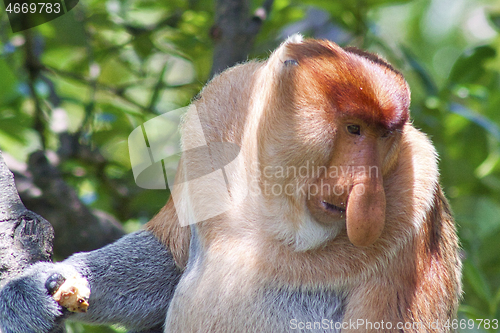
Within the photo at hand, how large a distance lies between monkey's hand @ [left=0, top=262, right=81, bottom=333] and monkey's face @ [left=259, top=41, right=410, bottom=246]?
1.12m

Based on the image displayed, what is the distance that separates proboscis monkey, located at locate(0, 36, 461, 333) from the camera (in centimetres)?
228

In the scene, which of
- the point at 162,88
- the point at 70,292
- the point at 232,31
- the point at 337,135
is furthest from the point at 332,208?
the point at 162,88

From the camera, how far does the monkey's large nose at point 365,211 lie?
212 centimetres

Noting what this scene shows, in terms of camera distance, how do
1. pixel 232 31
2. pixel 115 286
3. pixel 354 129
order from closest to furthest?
pixel 354 129, pixel 115 286, pixel 232 31

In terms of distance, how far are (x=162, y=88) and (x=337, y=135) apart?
Result: 215 centimetres

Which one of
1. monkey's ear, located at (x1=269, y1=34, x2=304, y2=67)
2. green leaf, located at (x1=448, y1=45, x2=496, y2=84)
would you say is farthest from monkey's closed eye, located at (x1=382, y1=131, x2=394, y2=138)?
green leaf, located at (x1=448, y1=45, x2=496, y2=84)

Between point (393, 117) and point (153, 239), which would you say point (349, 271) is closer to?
point (393, 117)

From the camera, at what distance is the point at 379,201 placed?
2.16 meters

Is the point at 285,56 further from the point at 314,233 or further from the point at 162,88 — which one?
the point at 162,88

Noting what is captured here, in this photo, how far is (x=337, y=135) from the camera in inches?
89.8

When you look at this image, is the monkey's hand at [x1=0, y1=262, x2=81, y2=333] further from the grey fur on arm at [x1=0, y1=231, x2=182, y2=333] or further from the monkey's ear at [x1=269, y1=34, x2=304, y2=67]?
the monkey's ear at [x1=269, y1=34, x2=304, y2=67]

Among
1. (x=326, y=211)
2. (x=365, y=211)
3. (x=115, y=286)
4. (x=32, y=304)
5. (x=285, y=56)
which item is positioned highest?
(x=285, y=56)

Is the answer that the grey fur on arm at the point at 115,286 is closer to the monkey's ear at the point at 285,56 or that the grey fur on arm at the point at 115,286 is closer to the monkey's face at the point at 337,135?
the monkey's face at the point at 337,135

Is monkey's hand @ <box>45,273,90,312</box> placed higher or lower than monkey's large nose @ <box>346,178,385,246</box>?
lower
